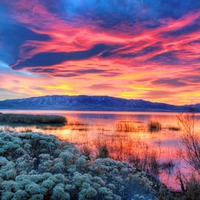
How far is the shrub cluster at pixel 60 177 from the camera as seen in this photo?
181 inches

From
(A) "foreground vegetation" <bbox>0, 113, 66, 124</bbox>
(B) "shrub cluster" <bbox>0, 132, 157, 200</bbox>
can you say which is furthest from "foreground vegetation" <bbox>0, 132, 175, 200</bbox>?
(A) "foreground vegetation" <bbox>0, 113, 66, 124</bbox>

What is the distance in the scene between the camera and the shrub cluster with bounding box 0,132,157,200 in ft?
15.1

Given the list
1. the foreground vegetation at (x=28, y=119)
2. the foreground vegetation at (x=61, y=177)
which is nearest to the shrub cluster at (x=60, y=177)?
the foreground vegetation at (x=61, y=177)

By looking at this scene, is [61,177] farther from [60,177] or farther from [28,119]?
[28,119]

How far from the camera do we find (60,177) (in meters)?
Result: 4.96

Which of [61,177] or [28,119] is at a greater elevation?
[61,177]

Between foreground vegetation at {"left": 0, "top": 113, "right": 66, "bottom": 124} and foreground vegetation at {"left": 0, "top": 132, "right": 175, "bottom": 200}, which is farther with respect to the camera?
foreground vegetation at {"left": 0, "top": 113, "right": 66, "bottom": 124}

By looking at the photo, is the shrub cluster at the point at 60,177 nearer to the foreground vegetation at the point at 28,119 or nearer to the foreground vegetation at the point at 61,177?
the foreground vegetation at the point at 61,177

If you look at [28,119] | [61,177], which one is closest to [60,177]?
[61,177]

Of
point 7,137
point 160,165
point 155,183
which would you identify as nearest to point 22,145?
point 7,137

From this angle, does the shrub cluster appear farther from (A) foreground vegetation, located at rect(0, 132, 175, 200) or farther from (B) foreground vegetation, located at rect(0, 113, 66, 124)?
(B) foreground vegetation, located at rect(0, 113, 66, 124)

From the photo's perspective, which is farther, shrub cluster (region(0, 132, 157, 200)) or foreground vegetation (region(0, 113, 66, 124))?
foreground vegetation (region(0, 113, 66, 124))

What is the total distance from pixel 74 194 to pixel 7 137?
12.1ft

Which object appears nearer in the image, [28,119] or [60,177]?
[60,177]
